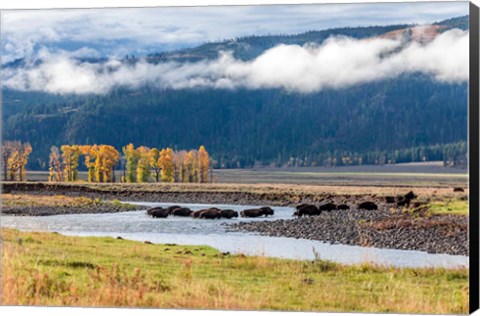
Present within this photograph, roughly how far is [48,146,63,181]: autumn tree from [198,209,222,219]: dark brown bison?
2.53 m

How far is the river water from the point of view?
22.8 m

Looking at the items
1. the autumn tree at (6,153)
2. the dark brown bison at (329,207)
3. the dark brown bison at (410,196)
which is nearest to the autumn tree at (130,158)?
the autumn tree at (6,153)

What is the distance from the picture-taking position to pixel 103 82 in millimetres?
24219

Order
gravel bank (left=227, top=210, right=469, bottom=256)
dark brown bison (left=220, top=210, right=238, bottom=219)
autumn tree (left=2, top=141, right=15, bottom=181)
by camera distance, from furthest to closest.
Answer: autumn tree (left=2, top=141, right=15, bottom=181) < dark brown bison (left=220, top=210, right=238, bottom=219) < gravel bank (left=227, top=210, right=469, bottom=256)

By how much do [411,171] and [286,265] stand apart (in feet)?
8.08

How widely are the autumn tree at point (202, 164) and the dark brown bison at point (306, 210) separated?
5.35ft

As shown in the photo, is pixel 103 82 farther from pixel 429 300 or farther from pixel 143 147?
pixel 429 300

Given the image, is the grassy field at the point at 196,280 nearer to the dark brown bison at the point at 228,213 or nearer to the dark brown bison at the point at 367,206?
the dark brown bison at the point at 228,213

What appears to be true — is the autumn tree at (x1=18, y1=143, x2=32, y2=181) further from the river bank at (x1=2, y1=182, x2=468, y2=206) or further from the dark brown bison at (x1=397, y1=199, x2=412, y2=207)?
the dark brown bison at (x1=397, y1=199, x2=412, y2=207)

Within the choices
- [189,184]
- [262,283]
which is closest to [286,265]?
[262,283]

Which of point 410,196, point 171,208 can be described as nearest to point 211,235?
point 171,208

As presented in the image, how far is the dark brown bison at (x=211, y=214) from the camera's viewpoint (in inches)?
939

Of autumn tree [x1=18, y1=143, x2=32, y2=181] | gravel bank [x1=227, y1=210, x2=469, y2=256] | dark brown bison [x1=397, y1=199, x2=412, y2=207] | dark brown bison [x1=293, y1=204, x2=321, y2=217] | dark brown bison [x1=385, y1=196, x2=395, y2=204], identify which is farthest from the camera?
autumn tree [x1=18, y1=143, x2=32, y2=181]

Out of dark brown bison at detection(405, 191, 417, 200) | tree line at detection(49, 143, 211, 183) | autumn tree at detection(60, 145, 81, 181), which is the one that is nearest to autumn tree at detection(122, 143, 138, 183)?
tree line at detection(49, 143, 211, 183)
